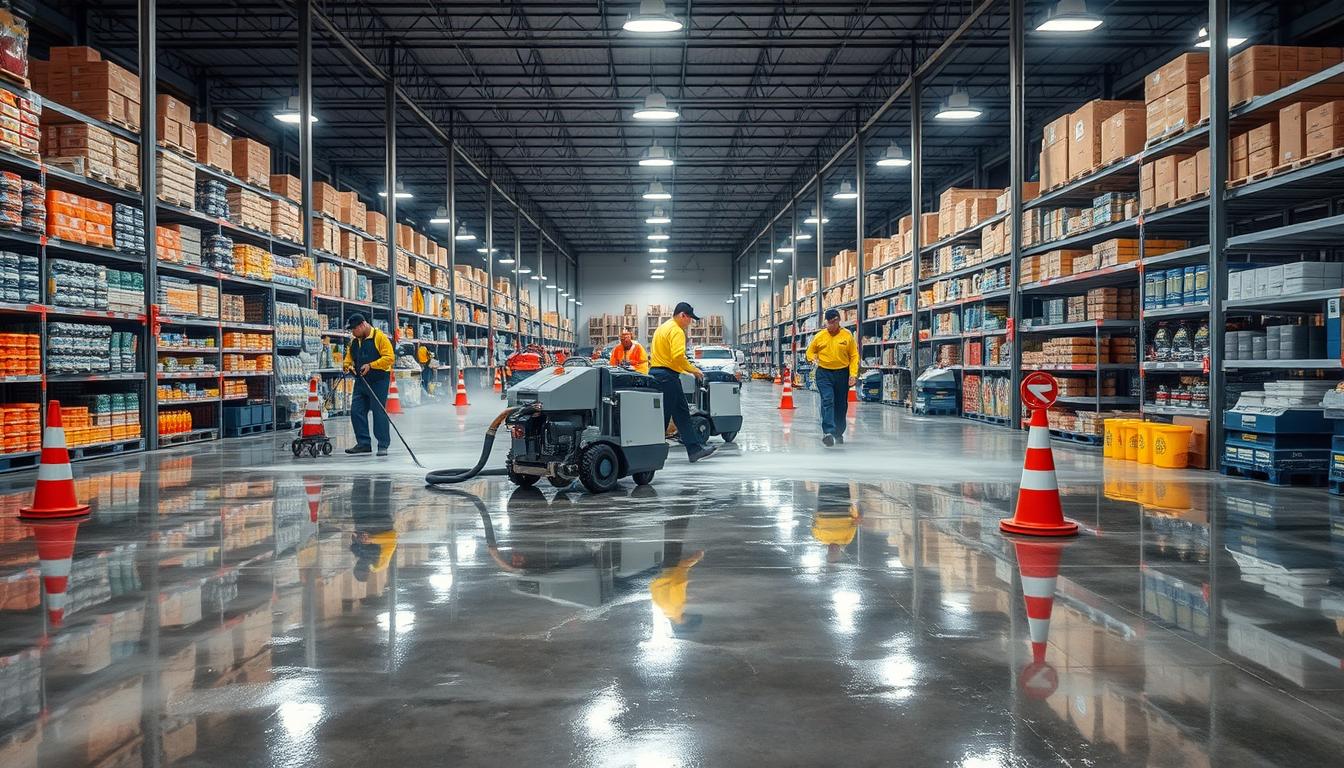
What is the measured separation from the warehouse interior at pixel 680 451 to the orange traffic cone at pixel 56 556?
6 centimetres

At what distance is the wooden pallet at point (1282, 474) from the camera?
8773mm

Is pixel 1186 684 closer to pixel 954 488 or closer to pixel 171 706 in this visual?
pixel 171 706

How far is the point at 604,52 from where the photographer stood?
25.4 m

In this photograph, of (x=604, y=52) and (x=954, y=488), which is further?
(x=604, y=52)

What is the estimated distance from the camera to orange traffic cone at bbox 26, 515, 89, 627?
174 inches

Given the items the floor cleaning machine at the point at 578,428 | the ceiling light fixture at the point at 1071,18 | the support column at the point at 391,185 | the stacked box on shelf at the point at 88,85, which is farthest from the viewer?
the support column at the point at 391,185

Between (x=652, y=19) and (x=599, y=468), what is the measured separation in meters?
10.4

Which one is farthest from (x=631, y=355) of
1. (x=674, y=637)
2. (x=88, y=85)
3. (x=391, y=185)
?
(x=391, y=185)

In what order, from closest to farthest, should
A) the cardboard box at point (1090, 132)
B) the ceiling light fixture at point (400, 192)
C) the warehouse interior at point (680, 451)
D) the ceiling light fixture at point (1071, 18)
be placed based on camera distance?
the warehouse interior at point (680, 451) → the cardboard box at point (1090, 132) → the ceiling light fixture at point (1071, 18) → the ceiling light fixture at point (400, 192)

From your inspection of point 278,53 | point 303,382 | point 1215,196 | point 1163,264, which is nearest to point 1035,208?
point 1163,264

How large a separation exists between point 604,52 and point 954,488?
65.9 feet

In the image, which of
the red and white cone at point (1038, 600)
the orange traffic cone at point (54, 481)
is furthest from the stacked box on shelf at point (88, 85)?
the red and white cone at point (1038, 600)

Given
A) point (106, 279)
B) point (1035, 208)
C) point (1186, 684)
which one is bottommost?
point (1186, 684)

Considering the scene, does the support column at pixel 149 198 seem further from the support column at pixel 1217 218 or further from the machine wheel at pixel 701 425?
the support column at pixel 1217 218
